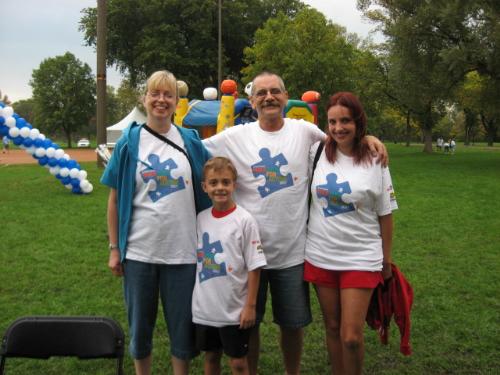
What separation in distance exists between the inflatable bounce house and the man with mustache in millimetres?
3857

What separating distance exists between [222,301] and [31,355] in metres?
1.03

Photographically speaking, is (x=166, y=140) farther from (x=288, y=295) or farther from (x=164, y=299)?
(x=288, y=295)

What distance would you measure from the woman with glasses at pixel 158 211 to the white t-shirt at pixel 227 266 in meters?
0.11

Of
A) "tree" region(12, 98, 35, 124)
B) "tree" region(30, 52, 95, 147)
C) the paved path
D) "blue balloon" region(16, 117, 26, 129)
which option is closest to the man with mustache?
"blue balloon" region(16, 117, 26, 129)

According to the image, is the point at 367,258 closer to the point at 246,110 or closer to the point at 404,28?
the point at 246,110

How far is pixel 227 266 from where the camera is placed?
8.03 feet

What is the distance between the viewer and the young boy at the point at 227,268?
2.45 metres

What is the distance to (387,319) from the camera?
9.02 ft

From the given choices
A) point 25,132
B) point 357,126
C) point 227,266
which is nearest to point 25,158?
point 25,132

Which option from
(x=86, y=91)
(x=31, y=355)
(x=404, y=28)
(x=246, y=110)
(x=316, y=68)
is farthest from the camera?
(x=86, y=91)

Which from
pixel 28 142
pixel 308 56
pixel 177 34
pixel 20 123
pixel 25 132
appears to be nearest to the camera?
pixel 25 132

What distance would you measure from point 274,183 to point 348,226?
0.46m

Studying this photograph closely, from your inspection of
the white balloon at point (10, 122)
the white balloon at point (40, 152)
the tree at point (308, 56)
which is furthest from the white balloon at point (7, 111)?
the tree at point (308, 56)

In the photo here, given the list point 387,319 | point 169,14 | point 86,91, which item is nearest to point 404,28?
point 169,14
